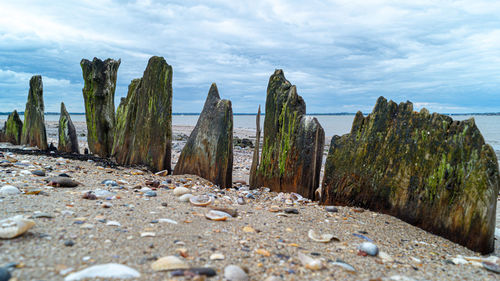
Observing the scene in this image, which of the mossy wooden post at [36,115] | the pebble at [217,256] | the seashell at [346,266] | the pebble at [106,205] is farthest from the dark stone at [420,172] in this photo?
the mossy wooden post at [36,115]

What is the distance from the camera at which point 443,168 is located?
3842mm

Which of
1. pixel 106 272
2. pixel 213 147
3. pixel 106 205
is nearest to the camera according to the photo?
pixel 106 272

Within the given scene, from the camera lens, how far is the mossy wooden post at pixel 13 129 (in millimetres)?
10297

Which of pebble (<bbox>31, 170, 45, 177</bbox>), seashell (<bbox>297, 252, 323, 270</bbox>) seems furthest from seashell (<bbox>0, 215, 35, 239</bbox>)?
pebble (<bbox>31, 170, 45, 177</bbox>)

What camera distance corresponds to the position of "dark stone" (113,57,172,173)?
20.4 ft

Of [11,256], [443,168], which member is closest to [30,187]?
[11,256]

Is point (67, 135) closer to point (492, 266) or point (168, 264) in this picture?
point (168, 264)

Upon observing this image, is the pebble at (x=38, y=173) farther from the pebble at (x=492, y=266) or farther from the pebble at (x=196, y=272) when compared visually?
the pebble at (x=492, y=266)

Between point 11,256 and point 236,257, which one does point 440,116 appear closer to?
point 236,257

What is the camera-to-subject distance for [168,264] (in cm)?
220

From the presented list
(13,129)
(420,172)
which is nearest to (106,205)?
(420,172)

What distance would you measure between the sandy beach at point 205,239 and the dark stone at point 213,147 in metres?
1.14

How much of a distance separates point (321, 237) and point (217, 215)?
3.50 feet

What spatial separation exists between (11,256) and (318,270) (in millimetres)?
2041
